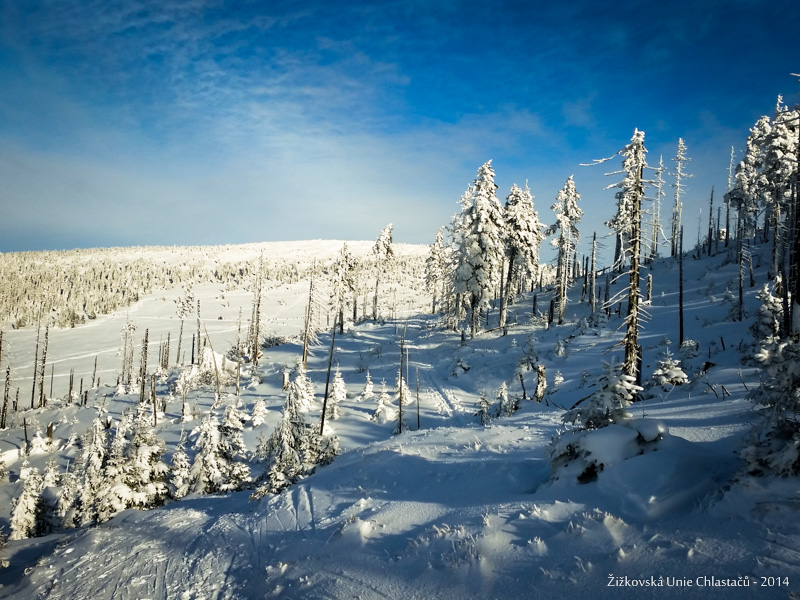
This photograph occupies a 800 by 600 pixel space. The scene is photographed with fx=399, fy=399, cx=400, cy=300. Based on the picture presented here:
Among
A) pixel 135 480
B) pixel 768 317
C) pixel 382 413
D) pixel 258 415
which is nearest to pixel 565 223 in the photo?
pixel 768 317

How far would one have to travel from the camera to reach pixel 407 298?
10262cm

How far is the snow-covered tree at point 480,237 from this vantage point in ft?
122

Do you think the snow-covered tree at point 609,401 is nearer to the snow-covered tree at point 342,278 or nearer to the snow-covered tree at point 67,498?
the snow-covered tree at point 67,498

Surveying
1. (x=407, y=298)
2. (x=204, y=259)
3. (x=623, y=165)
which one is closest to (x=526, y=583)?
(x=623, y=165)

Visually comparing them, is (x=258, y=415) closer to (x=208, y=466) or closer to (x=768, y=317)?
(x=208, y=466)

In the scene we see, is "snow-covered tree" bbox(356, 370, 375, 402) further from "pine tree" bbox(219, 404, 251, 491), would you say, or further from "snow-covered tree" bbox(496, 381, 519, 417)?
"snow-covered tree" bbox(496, 381, 519, 417)

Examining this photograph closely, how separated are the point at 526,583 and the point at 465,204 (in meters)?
35.7

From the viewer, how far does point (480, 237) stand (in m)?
37.7

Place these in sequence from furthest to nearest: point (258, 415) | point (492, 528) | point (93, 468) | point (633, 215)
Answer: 1. point (258, 415)
2. point (93, 468)
3. point (633, 215)
4. point (492, 528)

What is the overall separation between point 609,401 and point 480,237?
2995cm

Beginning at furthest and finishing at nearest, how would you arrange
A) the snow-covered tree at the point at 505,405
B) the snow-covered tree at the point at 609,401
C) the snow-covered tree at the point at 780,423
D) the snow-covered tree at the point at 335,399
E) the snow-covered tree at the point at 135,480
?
the snow-covered tree at the point at 335,399, the snow-covered tree at the point at 505,405, the snow-covered tree at the point at 135,480, the snow-covered tree at the point at 609,401, the snow-covered tree at the point at 780,423

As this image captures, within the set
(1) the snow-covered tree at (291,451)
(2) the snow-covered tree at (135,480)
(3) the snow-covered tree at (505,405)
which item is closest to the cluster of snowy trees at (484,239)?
(3) the snow-covered tree at (505,405)

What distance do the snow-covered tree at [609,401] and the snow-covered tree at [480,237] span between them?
28.7 metres

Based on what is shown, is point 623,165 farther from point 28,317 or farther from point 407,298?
point 28,317
